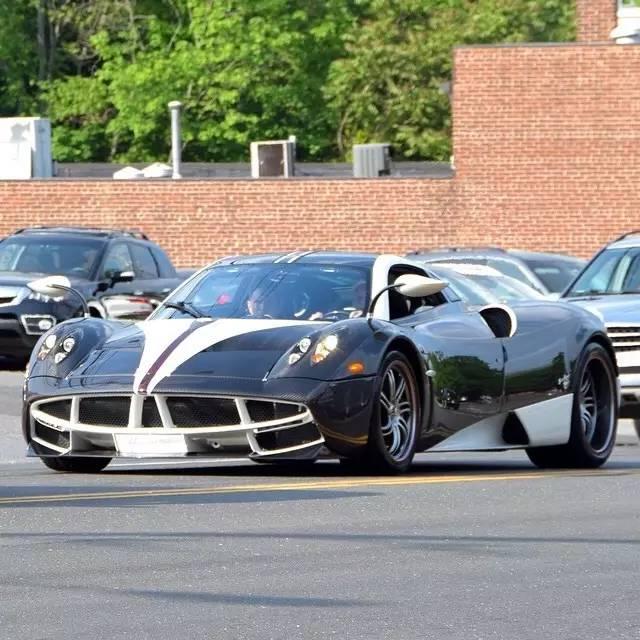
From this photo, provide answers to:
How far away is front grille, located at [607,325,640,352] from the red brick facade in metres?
24.7

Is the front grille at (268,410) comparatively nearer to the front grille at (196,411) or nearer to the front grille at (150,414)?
the front grille at (196,411)

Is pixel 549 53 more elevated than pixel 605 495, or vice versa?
pixel 549 53

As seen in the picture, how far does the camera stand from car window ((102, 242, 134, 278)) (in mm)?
24469

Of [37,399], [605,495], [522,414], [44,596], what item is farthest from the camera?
[522,414]

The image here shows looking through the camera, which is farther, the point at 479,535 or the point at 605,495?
the point at 605,495

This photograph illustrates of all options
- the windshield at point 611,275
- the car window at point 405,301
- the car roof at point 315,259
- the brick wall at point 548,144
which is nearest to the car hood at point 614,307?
the windshield at point 611,275

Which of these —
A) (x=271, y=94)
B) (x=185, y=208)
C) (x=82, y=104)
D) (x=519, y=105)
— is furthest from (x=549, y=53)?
(x=82, y=104)

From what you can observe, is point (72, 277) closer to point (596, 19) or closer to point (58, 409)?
point (58, 409)

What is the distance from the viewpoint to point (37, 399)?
34.6 feet

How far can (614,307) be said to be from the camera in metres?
16.0

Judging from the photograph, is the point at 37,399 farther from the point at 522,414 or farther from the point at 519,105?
the point at 519,105

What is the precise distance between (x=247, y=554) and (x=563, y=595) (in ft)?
4.27

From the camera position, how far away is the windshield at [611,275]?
1683cm

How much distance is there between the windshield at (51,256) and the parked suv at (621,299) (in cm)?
844
